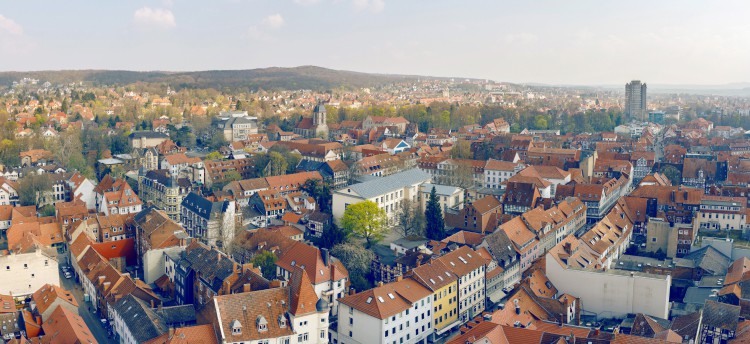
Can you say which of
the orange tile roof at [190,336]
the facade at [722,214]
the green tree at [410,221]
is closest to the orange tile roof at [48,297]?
the orange tile roof at [190,336]

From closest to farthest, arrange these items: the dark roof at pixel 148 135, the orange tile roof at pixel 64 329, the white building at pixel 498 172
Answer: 1. the orange tile roof at pixel 64 329
2. the white building at pixel 498 172
3. the dark roof at pixel 148 135

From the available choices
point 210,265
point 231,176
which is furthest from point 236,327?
point 231,176

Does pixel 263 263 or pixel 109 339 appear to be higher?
pixel 263 263

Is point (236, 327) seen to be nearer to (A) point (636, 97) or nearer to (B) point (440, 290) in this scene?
(B) point (440, 290)

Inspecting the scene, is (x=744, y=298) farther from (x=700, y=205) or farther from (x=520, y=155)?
(x=520, y=155)

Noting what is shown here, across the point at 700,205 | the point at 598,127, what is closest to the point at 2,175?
the point at 700,205

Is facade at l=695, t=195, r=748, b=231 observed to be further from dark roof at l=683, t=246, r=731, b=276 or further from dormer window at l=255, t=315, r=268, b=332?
dormer window at l=255, t=315, r=268, b=332

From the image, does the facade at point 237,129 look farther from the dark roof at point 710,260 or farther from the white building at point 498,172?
the dark roof at point 710,260
